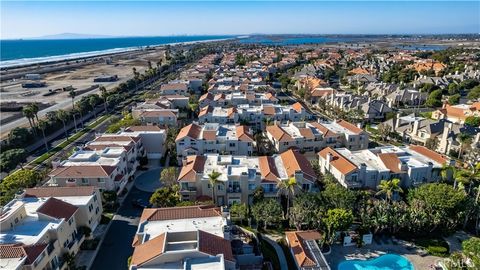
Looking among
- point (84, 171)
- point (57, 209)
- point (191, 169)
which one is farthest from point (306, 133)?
point (57, 209)

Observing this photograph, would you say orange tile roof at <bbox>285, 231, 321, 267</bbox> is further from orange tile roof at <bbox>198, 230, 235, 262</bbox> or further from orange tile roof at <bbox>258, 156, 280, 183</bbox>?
orange tile roof at <bbox>258, 156, 280, 183</bbox>

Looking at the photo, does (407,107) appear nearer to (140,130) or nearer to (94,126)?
(140,130)

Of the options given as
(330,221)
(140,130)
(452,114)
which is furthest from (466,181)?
(140,130)

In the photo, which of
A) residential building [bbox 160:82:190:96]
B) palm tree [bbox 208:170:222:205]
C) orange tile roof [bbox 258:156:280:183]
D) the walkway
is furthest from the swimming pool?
residential building [bbox 160:82:190:96]

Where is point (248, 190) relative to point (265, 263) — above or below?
above

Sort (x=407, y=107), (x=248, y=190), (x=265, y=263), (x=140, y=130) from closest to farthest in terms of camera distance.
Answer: (x=265, y=263) → (x=248, y=190) → (x=140, y=130) → (x=407, y=107)

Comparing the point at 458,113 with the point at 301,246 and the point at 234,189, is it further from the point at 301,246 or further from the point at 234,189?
the point at 301,246
